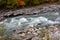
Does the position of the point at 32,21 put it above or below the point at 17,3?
below

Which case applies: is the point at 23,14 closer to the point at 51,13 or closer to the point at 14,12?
the point at 14,12

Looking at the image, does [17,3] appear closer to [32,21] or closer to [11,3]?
[11,3]

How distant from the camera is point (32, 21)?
732cm

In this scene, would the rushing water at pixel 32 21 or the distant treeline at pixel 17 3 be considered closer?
the rushing water at pixel 32 21

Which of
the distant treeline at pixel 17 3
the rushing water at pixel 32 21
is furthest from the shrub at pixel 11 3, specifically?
the rushing water at pixel 32 21

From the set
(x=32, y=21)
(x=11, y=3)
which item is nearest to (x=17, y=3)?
(x=11, y=3)

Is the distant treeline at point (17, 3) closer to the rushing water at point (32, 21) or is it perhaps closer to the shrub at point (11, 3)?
the shrub at point (11, 3)

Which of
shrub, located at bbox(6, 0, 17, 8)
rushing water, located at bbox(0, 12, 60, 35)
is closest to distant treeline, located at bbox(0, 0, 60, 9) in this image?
shrub, located at bbox(6, 0, 17, 8)

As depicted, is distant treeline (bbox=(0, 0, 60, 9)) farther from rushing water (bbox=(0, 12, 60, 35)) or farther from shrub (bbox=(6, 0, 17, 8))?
rushing water (bbox=(0, 12, 60, 35))

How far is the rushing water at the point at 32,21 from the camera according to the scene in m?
6.94

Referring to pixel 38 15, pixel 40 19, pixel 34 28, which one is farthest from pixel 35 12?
pixel 34 28

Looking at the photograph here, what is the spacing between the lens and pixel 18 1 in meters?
8.71

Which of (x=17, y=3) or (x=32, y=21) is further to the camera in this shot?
(x=17, y=3)

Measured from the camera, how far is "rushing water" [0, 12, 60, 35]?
6.94m
